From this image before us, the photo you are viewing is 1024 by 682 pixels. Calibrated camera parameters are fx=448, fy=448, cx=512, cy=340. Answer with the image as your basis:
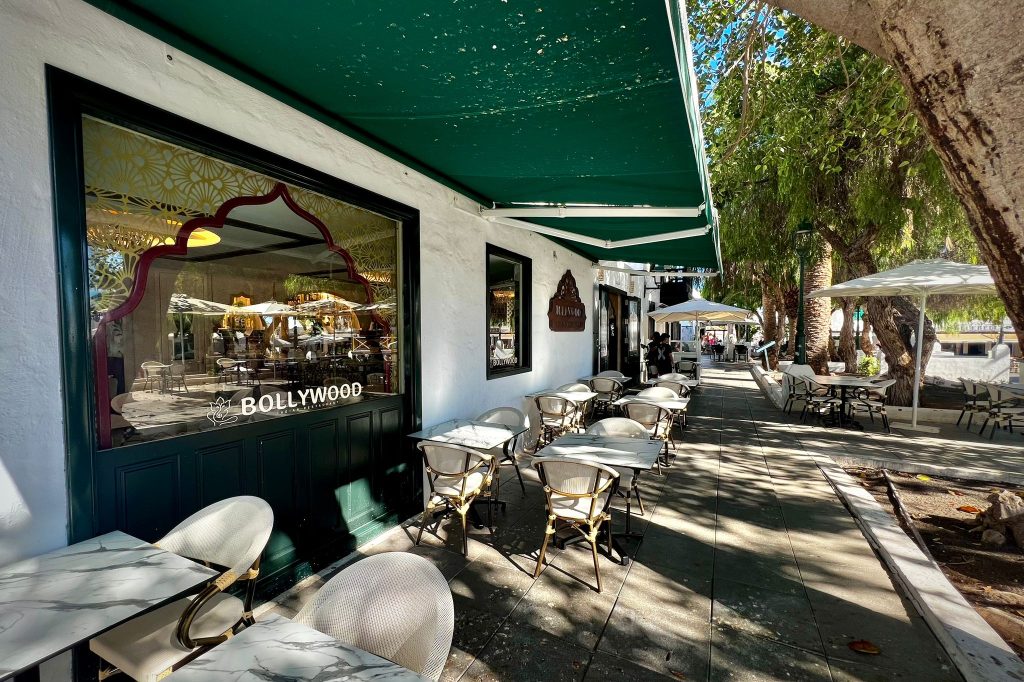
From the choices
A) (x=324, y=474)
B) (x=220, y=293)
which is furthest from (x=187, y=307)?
(x=324, y=474)

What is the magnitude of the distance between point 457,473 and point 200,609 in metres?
1.77

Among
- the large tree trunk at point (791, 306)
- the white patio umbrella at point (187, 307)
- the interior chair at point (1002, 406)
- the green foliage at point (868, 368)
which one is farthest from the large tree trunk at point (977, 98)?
the large tree trunk at point (791, 306)

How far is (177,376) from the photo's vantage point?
8.56ft

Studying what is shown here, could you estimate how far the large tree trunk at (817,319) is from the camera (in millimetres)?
12719

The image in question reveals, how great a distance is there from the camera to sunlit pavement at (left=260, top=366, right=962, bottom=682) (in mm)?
2311

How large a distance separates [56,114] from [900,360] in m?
12.0

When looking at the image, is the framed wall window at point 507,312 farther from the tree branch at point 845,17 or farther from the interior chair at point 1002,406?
the interior chair at point 1002,406

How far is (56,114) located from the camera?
1.95 metres

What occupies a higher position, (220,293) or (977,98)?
(977,98)

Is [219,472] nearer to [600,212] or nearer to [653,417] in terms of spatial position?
[600,212]

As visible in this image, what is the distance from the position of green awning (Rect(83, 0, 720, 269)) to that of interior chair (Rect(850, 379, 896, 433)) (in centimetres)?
662

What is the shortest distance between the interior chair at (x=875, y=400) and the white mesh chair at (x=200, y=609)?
9.05 m

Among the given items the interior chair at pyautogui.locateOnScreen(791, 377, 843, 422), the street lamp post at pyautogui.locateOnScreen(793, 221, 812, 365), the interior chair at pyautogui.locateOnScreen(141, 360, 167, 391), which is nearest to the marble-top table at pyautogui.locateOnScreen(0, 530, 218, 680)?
the interior chair at pyautogui.locateOnScreen(141, 360, 167, 391)

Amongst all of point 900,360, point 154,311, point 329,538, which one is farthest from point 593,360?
point 154,311
